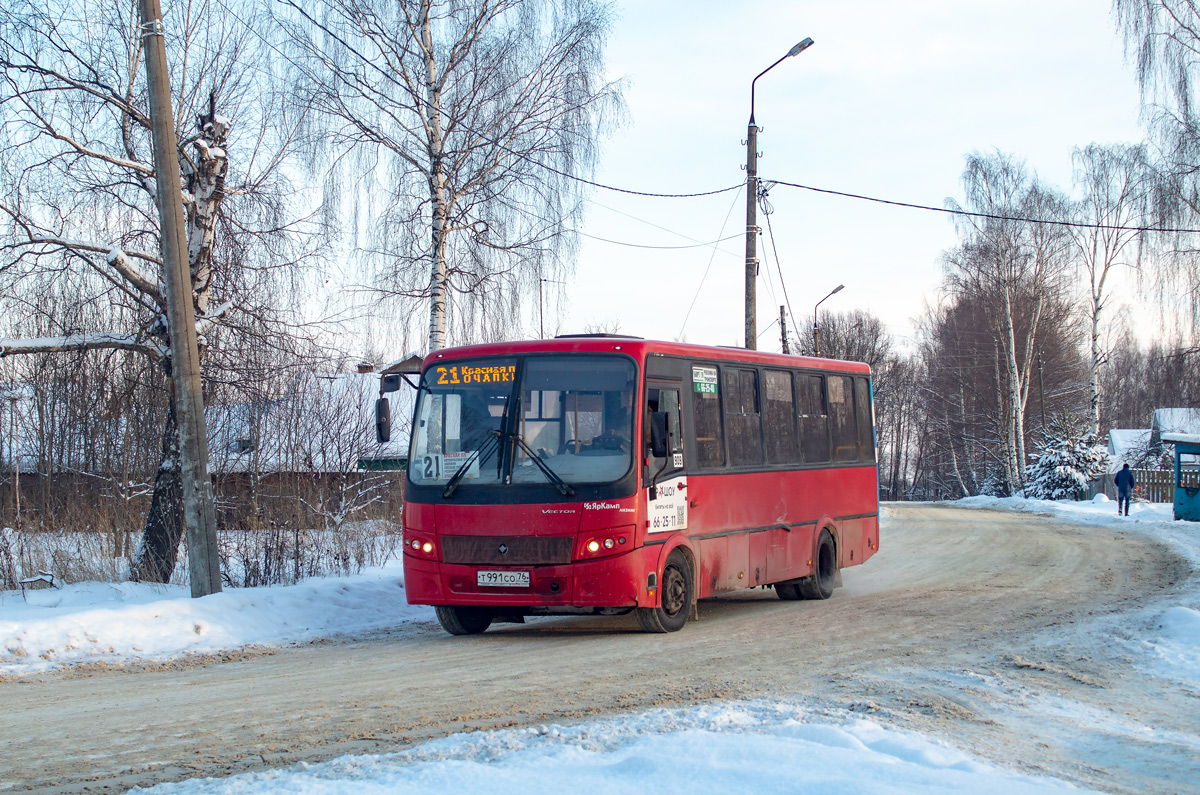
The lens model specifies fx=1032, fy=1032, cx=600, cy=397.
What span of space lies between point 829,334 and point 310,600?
2718 inches

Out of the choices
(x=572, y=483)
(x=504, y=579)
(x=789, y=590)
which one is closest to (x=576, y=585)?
(x=504, y=579)

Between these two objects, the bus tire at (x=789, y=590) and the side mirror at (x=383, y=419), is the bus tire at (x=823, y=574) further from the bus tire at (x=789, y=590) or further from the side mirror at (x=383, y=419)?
the side mirror at (x=383, y=419)

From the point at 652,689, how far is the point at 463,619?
412 cm

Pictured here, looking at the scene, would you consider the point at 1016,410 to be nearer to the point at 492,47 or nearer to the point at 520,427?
the point at 492,47

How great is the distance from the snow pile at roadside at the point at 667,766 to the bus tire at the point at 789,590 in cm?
833

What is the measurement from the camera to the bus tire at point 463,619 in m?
11.0

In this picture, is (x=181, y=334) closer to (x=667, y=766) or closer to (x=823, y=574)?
(x=667, y=766)

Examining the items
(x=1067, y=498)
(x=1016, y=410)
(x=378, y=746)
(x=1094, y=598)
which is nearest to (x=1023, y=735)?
(x=378, y=746)

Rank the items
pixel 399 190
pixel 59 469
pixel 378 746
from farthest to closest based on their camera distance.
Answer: pixel 59 469 < pixel 399 190 < pixel 378 746

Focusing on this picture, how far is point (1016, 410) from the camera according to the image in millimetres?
48781

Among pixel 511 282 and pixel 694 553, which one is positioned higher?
pixel 511 282

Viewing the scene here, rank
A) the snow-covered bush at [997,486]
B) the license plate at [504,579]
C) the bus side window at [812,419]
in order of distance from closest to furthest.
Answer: the license plate at [504,579] → the bus side window at [812,419] → the snow-covered bush at [997,486]

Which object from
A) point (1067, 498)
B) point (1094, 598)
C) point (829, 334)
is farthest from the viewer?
point (829, 334)

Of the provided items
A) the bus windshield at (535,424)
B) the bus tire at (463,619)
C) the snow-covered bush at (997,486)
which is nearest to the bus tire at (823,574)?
the bus tire at (463,619)
